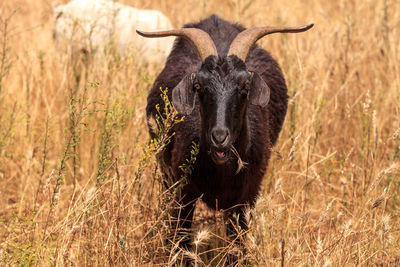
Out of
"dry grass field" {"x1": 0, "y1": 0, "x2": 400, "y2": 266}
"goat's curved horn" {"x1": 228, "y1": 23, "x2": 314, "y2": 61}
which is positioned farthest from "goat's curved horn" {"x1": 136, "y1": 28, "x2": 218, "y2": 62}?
A: "dry grass field" {"x1": 0, "y1": 0, "x2": 400, "y2": 266}

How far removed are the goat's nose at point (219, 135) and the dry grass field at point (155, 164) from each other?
0.37 m

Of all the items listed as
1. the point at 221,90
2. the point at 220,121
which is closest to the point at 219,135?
the point at 220,121

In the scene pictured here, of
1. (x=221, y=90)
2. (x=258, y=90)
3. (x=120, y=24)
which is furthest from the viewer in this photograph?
(x=120, y=24)

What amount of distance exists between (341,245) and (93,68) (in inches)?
126

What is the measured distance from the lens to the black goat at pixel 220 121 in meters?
3.60

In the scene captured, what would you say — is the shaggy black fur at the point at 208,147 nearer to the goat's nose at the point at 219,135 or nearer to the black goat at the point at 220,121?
the black goat at the point at 220,121

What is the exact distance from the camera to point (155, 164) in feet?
12.7

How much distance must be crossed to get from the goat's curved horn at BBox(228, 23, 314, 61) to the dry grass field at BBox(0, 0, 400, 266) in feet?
2.39

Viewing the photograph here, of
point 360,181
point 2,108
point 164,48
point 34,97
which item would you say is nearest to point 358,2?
point 164,48

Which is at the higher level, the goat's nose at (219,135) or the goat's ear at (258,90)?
the goat's ear at (258,90)

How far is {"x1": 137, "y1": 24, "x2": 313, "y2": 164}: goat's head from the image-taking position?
11.5 feet

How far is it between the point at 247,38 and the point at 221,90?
20.4 inches

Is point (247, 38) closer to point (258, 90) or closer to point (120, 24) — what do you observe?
point (258, 90)

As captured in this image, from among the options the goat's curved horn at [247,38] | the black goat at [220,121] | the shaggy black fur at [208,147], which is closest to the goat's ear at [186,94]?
the black goat at [220,121]
